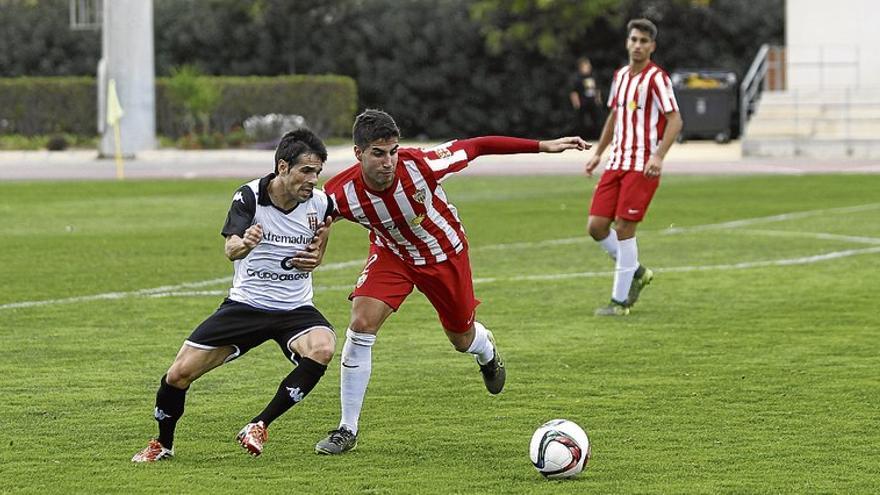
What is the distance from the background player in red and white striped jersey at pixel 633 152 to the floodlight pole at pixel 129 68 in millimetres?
25096

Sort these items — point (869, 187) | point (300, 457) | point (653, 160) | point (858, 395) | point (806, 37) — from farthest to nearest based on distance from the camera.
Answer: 1. point (806, 37)
2. point (869, 187)
3. point (653, 160)
4. point (858, 395)
5. point (300, 457)

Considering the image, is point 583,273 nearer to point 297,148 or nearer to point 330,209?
point 330,209

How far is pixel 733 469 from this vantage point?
23.9ft

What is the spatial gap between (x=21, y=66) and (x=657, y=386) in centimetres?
3807

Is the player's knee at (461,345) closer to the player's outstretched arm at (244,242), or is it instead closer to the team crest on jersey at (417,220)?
the team crest on jersey at (417,220)

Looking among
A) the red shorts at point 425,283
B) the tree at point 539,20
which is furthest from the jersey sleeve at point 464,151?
the tree at point 539,20

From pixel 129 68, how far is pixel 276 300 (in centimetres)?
3044

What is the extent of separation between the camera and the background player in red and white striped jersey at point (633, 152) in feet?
40.4

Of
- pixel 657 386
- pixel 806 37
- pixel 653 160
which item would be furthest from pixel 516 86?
pixel 657 386

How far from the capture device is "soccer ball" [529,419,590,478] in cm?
709

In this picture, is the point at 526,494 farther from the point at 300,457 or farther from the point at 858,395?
the point at 858,395

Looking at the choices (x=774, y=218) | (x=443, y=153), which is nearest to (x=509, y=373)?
(x=443, y=153)

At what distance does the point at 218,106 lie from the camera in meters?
41.2

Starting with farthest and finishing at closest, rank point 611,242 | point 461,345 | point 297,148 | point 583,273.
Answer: point 583,273 < point 611,242 < point 461,345 < point 297,148
